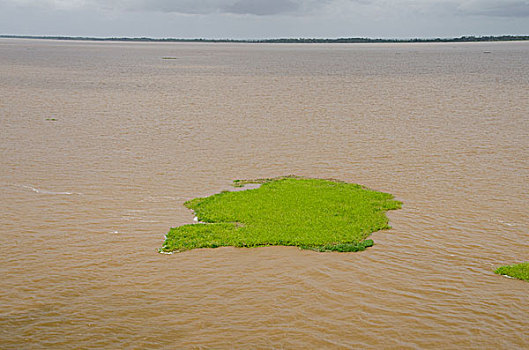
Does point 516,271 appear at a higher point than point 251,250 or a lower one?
higher

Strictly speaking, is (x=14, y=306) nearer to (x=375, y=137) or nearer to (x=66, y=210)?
(x=66, y=210)

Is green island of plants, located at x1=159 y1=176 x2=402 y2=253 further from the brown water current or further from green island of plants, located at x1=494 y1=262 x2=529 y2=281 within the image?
green island of plants, located at x1=494 y1=262 x2=529 y2=281

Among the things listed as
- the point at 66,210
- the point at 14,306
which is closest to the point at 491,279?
the point at 14,306

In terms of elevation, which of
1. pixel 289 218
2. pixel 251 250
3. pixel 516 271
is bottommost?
pixel 251 250

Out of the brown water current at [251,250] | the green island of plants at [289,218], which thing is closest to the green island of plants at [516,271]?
the brown water current at [251,250]

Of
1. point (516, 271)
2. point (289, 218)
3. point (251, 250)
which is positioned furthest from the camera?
point (289, 218)

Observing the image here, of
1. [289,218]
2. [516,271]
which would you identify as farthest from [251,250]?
[516,271]

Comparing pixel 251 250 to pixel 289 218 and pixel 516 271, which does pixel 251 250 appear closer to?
pixel 289 218

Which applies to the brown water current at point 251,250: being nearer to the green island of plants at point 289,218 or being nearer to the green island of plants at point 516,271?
the green island of plants at point 516,271
